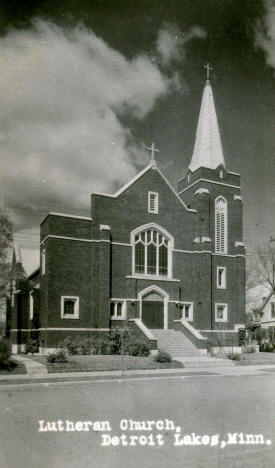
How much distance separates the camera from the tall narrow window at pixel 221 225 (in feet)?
115

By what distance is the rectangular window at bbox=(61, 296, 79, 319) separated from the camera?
2799cm

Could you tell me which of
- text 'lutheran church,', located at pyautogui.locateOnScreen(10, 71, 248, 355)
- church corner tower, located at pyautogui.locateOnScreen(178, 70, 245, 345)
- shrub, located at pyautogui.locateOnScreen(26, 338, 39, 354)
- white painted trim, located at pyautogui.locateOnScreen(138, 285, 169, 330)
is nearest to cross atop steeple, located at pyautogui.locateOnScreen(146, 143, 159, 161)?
text 'lutheran church,', located at pyautogui.locateOnScreen(10, 71, 248, 355)

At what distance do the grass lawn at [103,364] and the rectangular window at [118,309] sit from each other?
19.3 ft

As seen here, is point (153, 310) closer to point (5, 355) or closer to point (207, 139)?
point (5, 355)

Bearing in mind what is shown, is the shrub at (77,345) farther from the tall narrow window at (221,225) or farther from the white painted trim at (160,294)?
the tall narrow window at (221,225)

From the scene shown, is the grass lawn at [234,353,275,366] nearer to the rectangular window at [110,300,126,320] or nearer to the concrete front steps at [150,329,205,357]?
the concrete front steps at [150,329,205,357]

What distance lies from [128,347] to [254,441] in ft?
61.3

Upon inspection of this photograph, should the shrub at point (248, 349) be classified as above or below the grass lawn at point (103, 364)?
below

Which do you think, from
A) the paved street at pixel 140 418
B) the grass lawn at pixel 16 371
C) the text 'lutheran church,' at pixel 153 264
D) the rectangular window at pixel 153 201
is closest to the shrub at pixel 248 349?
the text 'lutheran church,' at pixel 153 264

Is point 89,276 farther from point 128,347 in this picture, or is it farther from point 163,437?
point 163,437

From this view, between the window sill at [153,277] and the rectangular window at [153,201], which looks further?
the rectangular window at [153,201]

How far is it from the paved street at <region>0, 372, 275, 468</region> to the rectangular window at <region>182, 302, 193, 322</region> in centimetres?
1479

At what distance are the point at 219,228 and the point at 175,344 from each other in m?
10.2

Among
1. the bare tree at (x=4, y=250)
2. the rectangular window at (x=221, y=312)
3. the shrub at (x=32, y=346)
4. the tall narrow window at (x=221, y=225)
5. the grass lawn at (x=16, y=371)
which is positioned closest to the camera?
the grass lawn at (x=16, y=371)
